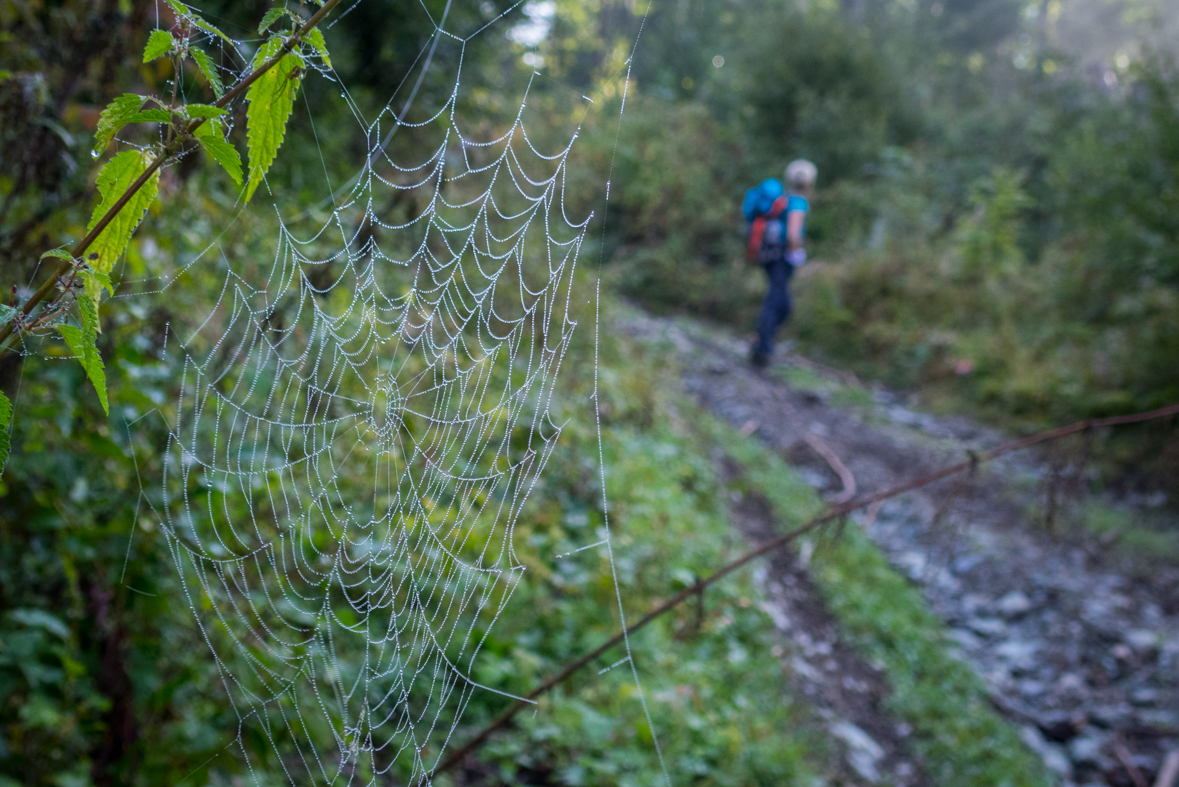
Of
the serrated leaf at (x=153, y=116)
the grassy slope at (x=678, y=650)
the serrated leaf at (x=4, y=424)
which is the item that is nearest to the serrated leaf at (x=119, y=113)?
the serrated leaf at (x=153, y=116)

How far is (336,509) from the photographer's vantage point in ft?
9.89

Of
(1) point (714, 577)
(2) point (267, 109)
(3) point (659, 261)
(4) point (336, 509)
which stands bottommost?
(4) point (336, 509)

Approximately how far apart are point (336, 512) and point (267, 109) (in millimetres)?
2244

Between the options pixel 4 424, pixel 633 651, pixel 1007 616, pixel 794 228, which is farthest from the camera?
pixel 794 228

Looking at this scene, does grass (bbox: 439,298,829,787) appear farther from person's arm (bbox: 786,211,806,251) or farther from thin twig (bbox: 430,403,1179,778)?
person's arm (bbox: 786,211,806,251)

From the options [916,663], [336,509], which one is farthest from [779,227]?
[336,509]

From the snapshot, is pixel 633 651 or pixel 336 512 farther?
pixel 633 651

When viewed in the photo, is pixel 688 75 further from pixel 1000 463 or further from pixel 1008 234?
pixel 1000 463

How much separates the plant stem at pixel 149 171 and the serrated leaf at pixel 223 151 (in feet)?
0.05

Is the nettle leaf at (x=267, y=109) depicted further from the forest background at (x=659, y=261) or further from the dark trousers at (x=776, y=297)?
the dark trousers at (x=776, y=297)

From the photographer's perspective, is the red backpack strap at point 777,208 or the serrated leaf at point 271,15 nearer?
the serrated leaf at point 271,15

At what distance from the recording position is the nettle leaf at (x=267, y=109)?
938 mm

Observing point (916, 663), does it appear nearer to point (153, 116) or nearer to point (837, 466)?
point (837, 466)

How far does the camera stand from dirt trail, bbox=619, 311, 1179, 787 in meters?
4.00
